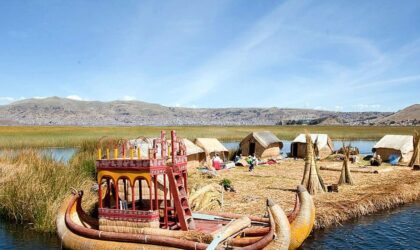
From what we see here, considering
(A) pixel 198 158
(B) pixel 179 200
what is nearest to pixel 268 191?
(B) pixel 179 200

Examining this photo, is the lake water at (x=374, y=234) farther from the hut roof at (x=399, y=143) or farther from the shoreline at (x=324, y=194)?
the hut roof at (x=399, y=143)

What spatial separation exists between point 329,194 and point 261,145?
1653cm

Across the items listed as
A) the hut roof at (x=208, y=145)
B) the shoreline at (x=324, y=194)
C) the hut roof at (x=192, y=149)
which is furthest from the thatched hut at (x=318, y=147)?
the hut roof at (x=192, y=149)

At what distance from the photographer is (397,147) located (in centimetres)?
3228

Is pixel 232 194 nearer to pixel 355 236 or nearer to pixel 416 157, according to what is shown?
pixel 355 236

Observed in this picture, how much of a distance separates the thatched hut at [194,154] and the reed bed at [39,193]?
11.1m

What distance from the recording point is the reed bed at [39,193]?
15.1m

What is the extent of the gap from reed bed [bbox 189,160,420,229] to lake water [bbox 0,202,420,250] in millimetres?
576

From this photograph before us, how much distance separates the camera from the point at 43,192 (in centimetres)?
1577

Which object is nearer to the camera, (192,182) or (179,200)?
(179,200)

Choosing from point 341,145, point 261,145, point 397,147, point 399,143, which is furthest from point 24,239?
point 341,145

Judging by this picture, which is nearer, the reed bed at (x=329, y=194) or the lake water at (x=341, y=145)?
the reed bed at (x=329, y=194)

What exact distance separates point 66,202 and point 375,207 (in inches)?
491

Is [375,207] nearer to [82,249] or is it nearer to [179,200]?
[179,200]
